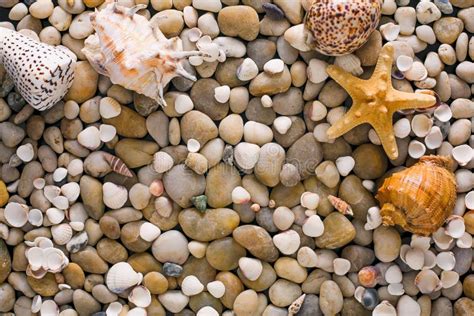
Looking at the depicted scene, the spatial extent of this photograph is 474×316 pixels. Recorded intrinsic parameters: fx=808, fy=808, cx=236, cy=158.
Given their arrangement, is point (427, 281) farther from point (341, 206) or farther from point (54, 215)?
point (54, 215)

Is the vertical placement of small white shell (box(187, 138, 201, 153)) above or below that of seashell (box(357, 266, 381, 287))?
above

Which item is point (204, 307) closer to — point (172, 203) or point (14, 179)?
point (172, 203)

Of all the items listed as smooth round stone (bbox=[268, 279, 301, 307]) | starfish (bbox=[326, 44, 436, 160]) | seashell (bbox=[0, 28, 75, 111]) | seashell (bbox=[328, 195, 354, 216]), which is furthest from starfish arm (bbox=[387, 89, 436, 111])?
seashell (bbox=[0, 28, 75, 111])

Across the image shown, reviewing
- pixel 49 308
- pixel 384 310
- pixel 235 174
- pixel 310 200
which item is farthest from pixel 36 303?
pixel 384 310

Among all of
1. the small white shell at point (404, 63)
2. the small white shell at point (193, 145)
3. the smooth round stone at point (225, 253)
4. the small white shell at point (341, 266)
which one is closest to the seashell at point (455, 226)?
Result: the small white shell at point (341, 266)

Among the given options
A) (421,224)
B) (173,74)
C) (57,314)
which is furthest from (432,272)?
(57,314)

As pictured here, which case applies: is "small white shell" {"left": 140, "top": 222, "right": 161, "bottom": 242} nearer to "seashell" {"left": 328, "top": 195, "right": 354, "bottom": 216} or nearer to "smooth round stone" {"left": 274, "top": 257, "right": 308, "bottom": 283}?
"smooth round stone" {"left": 274, "top": 257, "right": 308, "bottom": 283}
